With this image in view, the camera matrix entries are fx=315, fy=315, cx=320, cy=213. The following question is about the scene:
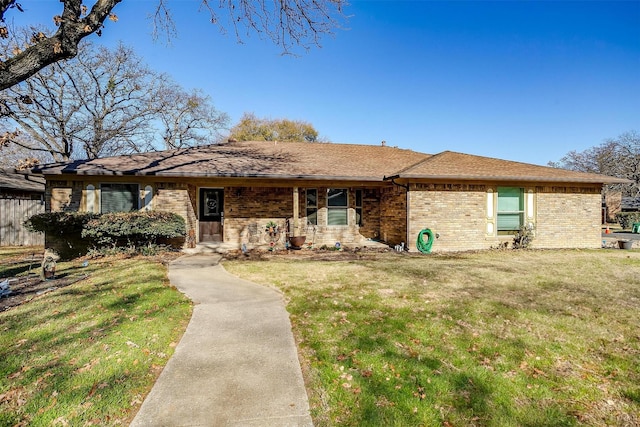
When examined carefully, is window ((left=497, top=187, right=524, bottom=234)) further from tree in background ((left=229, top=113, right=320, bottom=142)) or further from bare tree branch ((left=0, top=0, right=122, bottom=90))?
tree in background ((left=229, top=113, right=320, bottom=142))

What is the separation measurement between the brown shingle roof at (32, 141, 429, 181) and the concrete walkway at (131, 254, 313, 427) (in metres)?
6.46

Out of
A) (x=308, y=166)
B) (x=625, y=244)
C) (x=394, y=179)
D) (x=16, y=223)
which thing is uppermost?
(x=308, y=166)

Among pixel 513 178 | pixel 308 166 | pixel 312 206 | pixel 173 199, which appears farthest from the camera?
pixel 312 206

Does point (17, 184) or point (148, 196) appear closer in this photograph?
point (148, 196)

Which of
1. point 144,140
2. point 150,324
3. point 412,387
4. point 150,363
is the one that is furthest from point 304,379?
point 144,140

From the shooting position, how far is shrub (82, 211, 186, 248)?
8.92 metres

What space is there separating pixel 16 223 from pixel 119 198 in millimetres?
6019

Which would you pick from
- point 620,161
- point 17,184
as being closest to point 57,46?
point 17,184

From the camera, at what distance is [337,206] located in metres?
12.4

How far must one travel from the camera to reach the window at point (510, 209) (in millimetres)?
11477

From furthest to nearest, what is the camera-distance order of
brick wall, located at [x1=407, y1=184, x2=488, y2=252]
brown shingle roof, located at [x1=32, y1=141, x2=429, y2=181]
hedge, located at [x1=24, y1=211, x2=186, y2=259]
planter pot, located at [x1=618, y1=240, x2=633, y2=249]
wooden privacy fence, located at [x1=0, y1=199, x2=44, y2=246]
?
1. wooden privacy fence, located at [x1=0, y1=199, x2=44, y2=246]
2. planter pot, located at [x1=618, y1=240, x2=633, y2=249]
3. brick wall, located at [x1=407, y1=184, x2=488, y2=252]
4. brown shingle roof, located at [x1=32, y1=141, x2=429, y2=181]
5. hedge, located at [x1=24, y1=211, x2=186, y2=259]

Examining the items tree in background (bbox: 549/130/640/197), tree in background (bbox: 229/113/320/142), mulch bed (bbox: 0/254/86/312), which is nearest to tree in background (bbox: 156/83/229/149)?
tree in background (bbox: 229/113/320/142)

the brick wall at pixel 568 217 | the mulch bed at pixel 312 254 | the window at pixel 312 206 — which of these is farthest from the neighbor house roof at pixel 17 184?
the brick wall at pixel 568 217

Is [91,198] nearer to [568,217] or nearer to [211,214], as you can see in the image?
[211,214]
